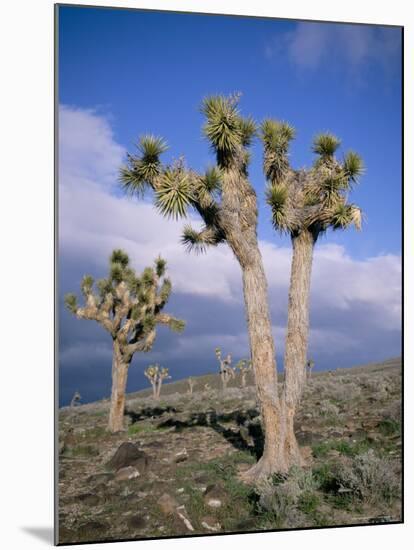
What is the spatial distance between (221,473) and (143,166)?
12.7 ft

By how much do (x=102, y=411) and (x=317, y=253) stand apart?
4.15m

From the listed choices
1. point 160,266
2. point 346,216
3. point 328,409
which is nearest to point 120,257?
point 160,266

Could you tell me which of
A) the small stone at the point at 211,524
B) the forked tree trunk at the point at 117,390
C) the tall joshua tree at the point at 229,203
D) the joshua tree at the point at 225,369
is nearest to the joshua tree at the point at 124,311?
the forked tree trunk at the point at 117,390

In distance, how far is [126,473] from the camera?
9562mm

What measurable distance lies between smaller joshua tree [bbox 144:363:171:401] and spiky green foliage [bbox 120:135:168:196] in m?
3.09

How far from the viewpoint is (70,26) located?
8.73 metres

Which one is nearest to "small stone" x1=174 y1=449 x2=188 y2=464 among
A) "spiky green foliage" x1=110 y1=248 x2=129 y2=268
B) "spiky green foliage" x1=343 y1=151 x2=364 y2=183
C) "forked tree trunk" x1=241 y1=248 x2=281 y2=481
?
"forked tree trunk" x1=241 y1=248 x2=281 y2=481

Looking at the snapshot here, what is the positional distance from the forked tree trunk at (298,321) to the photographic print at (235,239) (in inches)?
1.0

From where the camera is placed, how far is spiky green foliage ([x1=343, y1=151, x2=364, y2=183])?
9914 mm

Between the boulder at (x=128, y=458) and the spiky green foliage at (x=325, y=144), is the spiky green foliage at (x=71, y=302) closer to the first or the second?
the boulder at (x=128, y=458)

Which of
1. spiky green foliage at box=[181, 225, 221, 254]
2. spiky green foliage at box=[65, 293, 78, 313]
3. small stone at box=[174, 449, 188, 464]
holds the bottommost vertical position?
small stone at box=[174, 449, 188, 464]

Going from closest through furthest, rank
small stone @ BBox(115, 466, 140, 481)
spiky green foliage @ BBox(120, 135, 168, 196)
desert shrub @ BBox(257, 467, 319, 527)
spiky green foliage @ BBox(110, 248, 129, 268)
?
desert shrub @ BBox(257, 467, 319, 527), spiky green foliage @ BBox(120, 135, 168, 196), small stone @ BBox(115, 466, 140, 481), spiky green foliage @ BBox(110, 248, 129, 268)

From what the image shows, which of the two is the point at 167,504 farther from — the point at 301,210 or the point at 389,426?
the point at 301,210

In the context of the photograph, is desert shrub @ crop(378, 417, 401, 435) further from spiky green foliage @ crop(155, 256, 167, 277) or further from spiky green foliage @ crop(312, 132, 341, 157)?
spiky green foliage @ crop(312, 132, 341, 157)
